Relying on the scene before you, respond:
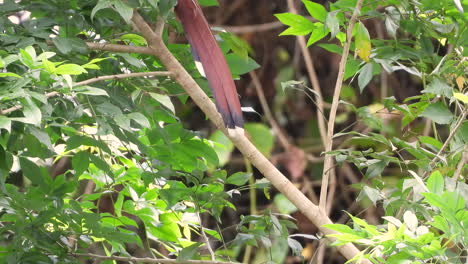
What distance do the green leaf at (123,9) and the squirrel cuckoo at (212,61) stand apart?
198 mm

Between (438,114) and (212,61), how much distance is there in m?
0.37

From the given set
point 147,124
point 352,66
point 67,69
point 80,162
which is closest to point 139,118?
point 147,124

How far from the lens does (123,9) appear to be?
997 millimetres

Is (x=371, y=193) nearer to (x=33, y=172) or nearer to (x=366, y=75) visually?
(x=366, y=75)

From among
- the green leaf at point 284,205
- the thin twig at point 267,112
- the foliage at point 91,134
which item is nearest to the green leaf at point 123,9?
the foliage at point 91,134

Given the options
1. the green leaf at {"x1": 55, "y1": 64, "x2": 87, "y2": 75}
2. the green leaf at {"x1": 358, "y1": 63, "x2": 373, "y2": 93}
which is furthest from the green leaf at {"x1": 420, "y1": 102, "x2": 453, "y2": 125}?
the green leaf at {"x1": 55, "y1": 64, "x2": 87, "y2": 75}

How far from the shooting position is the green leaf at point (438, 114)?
3.91ft


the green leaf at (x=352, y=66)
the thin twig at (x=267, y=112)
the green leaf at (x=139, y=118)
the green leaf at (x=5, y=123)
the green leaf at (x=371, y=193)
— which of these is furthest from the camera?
the thin twig at (x=267, y=112)

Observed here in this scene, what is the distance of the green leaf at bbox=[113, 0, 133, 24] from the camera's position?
0.99 m

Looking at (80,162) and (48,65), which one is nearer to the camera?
(48,65)

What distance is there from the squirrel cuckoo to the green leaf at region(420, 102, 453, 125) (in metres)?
0.31

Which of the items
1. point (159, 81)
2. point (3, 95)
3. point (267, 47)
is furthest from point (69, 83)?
point (267, 47)

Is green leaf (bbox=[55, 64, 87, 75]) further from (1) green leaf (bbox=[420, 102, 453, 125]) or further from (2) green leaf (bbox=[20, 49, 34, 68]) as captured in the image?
(1) green leaf (bbox=[420, 102, 453, 125])

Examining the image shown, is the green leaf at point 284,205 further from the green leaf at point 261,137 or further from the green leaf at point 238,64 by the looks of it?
the green leaf at point 238,64
